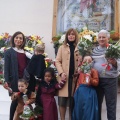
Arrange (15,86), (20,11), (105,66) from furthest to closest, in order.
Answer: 1. (20,11)
2. (15,86)
3. (105,66)

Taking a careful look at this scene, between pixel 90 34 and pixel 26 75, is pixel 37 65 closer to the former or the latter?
pixel 26 75

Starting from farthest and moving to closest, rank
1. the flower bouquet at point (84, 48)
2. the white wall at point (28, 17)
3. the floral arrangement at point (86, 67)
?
the white wall at point (28, 17) → the flower bouquet at point (84, 48) → the floral arrangement at point (86, 67)

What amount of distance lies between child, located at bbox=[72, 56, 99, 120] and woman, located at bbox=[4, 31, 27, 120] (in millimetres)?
701

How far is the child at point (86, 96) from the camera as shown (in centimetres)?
257

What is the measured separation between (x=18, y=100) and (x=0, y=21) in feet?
7.15

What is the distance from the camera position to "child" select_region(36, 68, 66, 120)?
9.14 ft

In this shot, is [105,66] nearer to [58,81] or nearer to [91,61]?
[91,61]

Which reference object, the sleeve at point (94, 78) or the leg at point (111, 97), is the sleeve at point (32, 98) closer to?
the sleeve at point (94, 78)

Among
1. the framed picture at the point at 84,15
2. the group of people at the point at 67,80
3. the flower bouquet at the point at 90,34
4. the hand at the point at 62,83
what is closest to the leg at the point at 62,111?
the group of people at the point at 67,80

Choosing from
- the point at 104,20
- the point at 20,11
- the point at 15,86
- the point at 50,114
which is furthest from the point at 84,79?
the point at 20,11

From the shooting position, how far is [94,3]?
4.17 m

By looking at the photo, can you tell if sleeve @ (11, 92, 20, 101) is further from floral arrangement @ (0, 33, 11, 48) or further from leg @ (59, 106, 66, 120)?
floral arrangement @ (0, 33, 11, 48)

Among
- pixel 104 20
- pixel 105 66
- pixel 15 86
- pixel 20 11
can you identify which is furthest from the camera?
pixel 20 11

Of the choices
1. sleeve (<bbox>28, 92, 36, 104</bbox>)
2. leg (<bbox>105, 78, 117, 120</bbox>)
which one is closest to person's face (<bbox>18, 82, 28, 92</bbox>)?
sleeve (<bbox>28, 92, 36, 104</bbox>)
